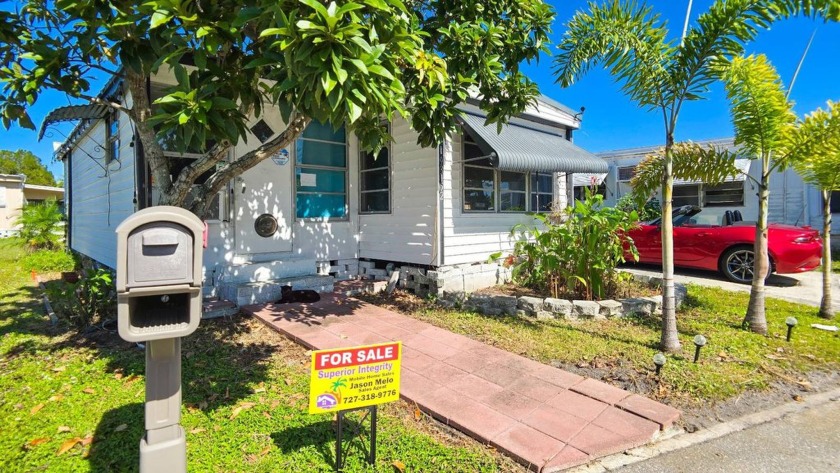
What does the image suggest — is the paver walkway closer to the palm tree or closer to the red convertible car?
the palm tree

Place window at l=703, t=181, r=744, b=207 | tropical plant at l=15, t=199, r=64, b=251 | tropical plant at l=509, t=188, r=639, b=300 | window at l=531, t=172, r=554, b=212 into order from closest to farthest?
tropical plant at l=509, t=188, r=639, b=300
window at l=531, t=172, r=554, b=212
window at l=703, t=181, r=744, b=207
tropical plant at l=15, t=199, r=64, b=251

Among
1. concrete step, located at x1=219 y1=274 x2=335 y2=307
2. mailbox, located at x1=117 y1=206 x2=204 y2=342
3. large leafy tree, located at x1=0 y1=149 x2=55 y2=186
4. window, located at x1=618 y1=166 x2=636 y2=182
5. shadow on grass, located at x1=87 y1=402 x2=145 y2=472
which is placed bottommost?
shadow on grass, located at x1=87 y1=402 x2=145 y2=472

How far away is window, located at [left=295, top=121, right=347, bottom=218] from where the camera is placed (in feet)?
22.4

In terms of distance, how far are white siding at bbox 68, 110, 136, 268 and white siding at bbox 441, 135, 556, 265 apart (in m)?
4.28

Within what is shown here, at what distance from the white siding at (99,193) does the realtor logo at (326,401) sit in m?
4.96

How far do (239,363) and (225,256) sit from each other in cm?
251

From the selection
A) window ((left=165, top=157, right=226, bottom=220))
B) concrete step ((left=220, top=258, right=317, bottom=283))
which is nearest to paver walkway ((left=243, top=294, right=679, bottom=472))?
concrete step ((left=220, top=258, right=317, bottom=283))

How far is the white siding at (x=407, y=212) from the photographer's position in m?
6.57

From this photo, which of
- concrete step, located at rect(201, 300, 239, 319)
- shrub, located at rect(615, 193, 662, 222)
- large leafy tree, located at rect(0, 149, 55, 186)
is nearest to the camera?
concrete step, located at rect(201, 300, 239, 319)

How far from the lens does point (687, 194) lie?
13328 millimetres

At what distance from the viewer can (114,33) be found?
3.06 m

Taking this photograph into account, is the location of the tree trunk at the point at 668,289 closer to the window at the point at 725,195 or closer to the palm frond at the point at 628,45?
the palm frond at the point at 628,45

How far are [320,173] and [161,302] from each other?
5177 mm

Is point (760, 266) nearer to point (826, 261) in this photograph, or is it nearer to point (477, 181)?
point (826, 261)
